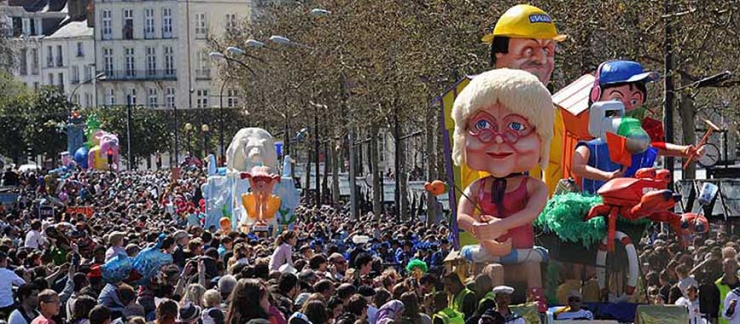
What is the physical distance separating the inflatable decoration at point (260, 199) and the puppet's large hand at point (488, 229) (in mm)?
18960

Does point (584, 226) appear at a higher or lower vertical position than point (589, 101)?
lower

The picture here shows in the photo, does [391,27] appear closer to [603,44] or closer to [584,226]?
[603,44]

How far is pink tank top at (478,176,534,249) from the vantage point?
52.4 ft

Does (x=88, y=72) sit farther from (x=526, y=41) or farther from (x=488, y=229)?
(x=488, y=229)

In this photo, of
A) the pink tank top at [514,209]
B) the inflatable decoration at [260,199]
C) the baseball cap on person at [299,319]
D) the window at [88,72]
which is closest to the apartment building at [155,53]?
the window at [88,72]

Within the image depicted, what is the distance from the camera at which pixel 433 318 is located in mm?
14047

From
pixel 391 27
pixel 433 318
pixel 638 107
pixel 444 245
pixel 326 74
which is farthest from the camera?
pixel 326 74

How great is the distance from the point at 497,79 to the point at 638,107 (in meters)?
2.42

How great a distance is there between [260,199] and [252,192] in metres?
0.44

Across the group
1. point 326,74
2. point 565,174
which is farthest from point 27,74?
point 565,174

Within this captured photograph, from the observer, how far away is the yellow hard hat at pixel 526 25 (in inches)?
738

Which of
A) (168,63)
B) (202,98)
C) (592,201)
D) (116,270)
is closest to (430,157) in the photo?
(592,201)

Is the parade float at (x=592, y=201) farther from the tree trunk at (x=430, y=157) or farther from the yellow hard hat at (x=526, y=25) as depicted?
the tree trunk at (x=430, y=157)

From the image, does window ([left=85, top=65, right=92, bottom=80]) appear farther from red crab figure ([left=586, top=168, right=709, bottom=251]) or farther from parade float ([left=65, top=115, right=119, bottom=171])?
red crab figure ([left=586, top=168, right=709, bottom=251])
